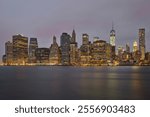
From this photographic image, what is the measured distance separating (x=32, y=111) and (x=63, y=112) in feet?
7.79

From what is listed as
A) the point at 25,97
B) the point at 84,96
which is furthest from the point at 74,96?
the point at 25,97

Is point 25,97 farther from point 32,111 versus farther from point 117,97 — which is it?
point 32,111

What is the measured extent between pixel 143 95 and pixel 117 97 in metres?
5.16

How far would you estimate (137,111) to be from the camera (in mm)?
20547

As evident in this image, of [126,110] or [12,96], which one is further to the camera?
[12,96]

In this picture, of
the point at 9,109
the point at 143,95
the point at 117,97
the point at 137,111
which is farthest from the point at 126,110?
the point at 143,95

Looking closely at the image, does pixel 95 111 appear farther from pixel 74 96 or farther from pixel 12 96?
pixel 12 96

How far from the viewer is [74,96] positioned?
1628 inches

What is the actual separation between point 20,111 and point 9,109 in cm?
181

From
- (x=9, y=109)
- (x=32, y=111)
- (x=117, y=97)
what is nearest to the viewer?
(x=32, y=111)

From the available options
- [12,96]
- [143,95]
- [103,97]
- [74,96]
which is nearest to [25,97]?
[12,96]

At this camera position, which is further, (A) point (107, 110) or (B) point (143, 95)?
(B) point (143, 95)

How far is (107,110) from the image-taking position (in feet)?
66.3

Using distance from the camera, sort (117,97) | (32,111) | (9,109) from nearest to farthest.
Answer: (32,111), (9,109), (117,97)
